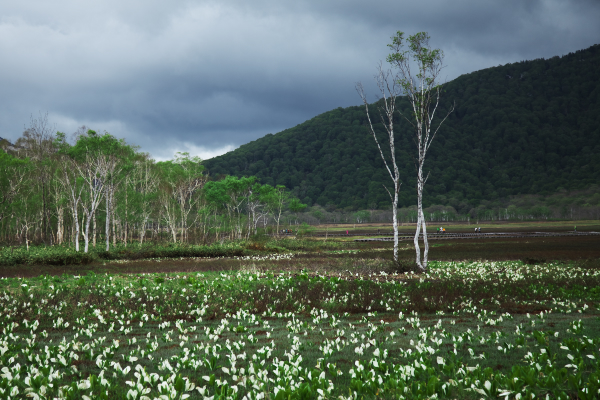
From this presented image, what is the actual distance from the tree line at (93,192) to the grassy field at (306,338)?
751 inches

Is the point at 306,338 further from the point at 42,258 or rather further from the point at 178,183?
the point at 178,183

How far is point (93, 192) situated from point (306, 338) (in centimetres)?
4070

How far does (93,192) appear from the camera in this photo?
40594mm

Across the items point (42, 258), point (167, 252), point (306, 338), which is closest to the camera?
point (306, 338)

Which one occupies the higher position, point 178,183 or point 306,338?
point 178,183

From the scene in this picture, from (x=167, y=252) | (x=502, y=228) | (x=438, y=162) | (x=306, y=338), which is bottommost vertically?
(x=502, y=228)

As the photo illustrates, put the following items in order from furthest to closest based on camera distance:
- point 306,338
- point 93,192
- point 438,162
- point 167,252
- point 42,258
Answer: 1. point 438,162
2. point 93,192
3. point 167,252
4. point 42,258
5. point 306,338

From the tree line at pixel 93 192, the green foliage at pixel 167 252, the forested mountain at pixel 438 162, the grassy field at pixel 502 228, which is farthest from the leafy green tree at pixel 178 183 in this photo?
the forested mountain at pixel 438 162

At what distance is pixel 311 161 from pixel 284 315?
567 feet

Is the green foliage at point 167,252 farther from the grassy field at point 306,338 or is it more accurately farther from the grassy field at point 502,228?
the grassy field at point 502,228

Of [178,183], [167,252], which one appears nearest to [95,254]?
[167,252]

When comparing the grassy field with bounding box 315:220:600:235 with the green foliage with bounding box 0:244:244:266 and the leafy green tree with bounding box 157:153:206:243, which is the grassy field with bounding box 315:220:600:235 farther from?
the green foliage with bounding box 0:244:244:266

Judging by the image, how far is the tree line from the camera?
35688mm

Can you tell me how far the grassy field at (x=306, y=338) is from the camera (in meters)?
4.62
